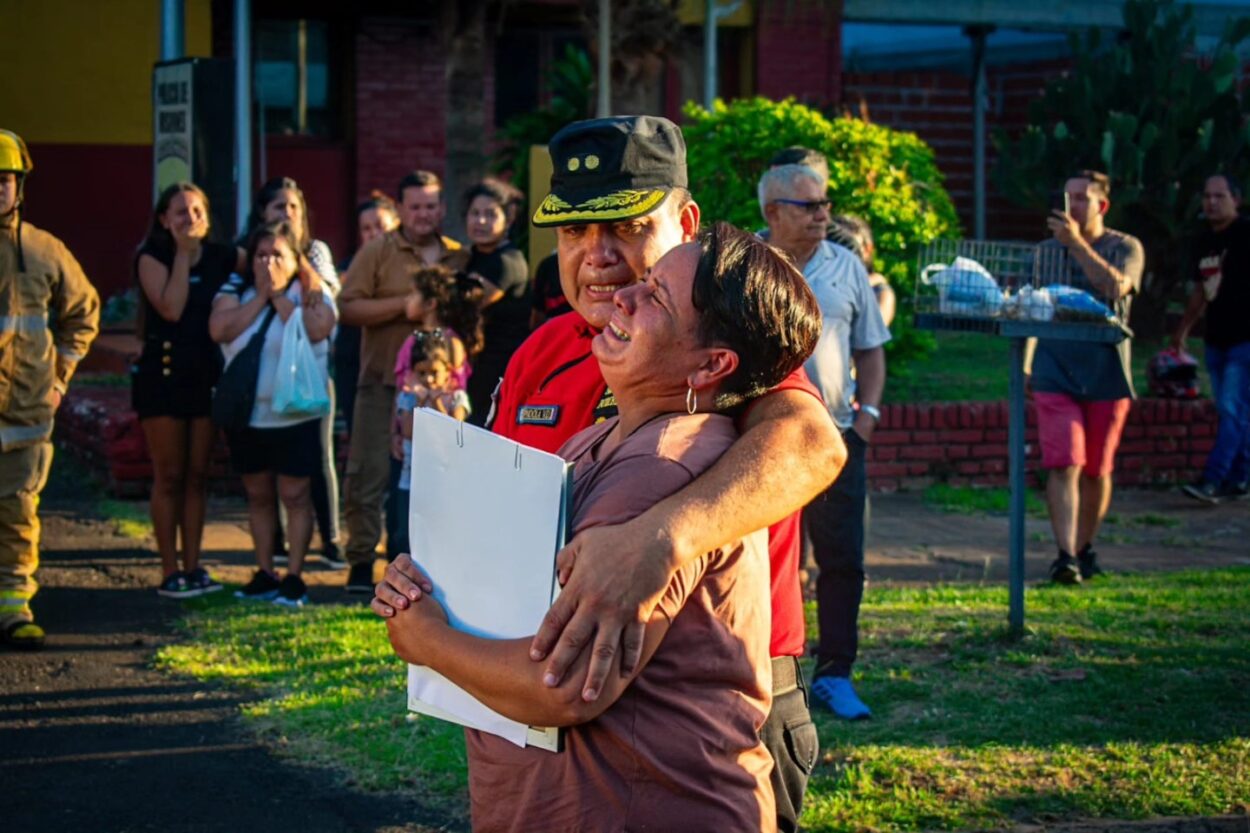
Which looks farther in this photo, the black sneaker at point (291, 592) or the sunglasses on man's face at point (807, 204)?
the black sneaker at point (291, 592)

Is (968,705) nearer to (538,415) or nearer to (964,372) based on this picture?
(538,415)

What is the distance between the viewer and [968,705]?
6.25 meters

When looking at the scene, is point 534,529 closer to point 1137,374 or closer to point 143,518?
point 143,518

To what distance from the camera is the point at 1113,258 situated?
28.0 ft

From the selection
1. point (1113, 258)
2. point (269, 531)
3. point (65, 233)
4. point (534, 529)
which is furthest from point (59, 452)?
point (534, 529)

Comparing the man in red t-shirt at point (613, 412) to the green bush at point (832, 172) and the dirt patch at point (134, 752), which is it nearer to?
the dirt patch at point (134, 752)

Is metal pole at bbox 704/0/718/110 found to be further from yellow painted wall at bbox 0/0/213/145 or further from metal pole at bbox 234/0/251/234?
yellow painted wall at bbox 0/0/213/145

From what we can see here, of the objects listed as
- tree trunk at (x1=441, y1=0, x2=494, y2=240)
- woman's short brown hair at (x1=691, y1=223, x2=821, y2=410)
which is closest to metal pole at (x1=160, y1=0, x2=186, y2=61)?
tree trunk at (x1=441, y1=0, x2=494, y2=240)

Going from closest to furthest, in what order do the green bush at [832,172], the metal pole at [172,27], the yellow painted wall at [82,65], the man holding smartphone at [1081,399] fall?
the man holding smartphone at [1081,399] < the green bush at [832,172] < the metal pole at [172,27] < the yellow painted wall at [82,65]

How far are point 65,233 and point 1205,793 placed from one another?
14193mm

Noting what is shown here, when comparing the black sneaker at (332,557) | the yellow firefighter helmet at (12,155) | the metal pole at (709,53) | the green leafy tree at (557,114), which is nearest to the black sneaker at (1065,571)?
the black sneaker at (332,557)

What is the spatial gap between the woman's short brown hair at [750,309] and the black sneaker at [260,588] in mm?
6026

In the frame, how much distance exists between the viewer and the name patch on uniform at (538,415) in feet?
10.5

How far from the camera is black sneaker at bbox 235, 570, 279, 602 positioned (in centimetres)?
817
